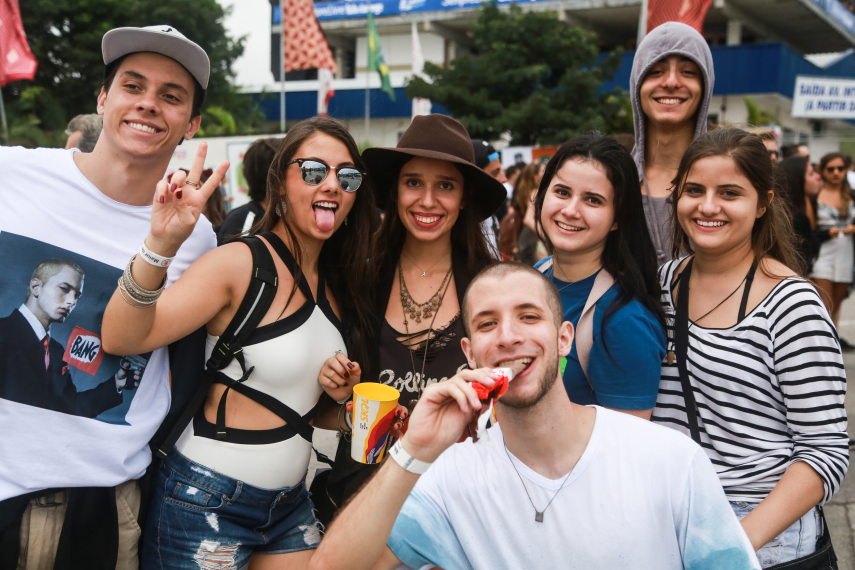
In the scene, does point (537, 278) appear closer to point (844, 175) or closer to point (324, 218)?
point (324, 218)

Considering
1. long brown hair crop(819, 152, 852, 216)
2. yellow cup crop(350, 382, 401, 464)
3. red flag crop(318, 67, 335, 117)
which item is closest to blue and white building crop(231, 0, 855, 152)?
red flag crop(318, 67, 335, 117)

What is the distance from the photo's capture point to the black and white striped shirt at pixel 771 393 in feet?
7.00

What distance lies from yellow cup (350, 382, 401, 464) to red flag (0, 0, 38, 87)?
14.1m

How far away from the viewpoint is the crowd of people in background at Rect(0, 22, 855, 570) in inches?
76.9

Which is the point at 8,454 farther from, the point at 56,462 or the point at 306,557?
the point at 306,557

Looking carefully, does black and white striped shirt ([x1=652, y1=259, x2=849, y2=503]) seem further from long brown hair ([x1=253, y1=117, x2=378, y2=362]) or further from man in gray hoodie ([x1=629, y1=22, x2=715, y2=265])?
long brown hair ([x1=253, y1=117, x2=378, y2=362])

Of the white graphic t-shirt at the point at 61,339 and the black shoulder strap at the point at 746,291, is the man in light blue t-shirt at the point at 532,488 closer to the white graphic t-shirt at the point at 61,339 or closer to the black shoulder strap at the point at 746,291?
the black shoulder strap at the point at 746,291

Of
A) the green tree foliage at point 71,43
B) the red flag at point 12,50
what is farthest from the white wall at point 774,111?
the red flag at point 12,50

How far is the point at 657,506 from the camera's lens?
1.90 metres

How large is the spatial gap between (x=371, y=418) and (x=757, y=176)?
1675 mm

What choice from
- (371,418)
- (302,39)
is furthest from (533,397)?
(302,39)

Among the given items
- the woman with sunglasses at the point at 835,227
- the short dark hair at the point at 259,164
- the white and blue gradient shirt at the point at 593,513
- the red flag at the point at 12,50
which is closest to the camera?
the white and blue gradient shirt at the point at 593,513

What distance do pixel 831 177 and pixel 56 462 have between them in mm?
8868

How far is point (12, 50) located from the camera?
13562mm
